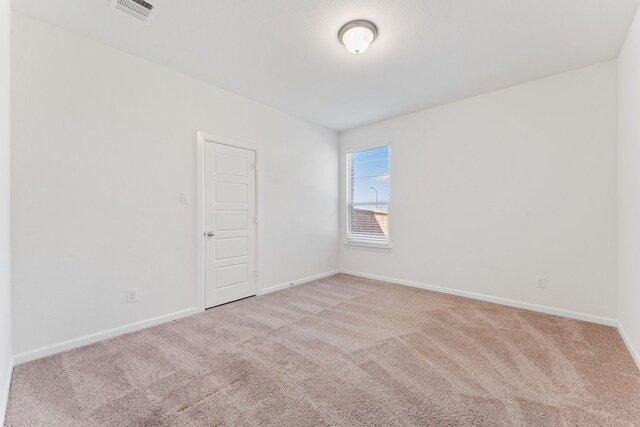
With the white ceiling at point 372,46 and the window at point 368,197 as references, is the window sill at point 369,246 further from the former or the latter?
the white ceiling at point 372,46

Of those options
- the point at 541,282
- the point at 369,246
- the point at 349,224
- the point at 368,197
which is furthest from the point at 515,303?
the point at 349,224

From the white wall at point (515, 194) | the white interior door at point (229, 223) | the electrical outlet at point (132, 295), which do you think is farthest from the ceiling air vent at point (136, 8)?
the white wall at point (515, 194)

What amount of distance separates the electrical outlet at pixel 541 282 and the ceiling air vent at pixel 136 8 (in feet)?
15.3

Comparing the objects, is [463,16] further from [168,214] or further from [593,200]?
[168,214]

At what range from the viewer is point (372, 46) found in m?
2.59

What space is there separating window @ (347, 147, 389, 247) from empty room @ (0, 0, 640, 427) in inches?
23.2

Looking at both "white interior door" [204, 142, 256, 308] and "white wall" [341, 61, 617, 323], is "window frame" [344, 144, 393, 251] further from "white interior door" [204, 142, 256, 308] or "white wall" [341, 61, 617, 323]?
"white interior door" [204, 142, 256, 308]

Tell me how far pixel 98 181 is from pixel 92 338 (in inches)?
56.1

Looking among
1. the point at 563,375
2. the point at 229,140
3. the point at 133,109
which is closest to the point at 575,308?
the point at 563,375

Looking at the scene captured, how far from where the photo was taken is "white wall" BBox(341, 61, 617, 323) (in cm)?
289

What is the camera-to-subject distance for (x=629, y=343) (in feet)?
7.59

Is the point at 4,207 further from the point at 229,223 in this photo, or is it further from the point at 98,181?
the point at 229,223

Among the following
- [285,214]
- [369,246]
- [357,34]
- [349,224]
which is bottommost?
[369,246]

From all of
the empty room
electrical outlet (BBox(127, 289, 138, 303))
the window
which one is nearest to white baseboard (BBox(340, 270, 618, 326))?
the empty room
